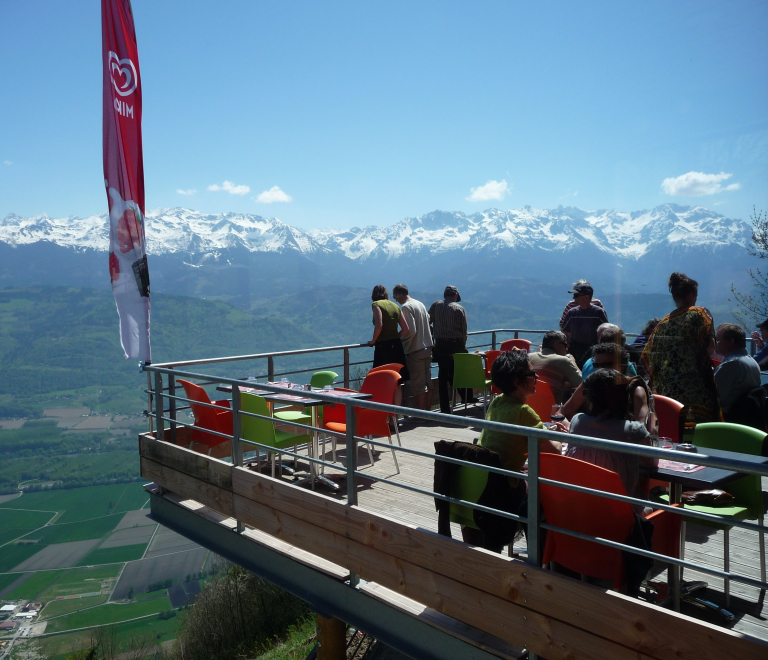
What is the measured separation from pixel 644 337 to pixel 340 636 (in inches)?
183

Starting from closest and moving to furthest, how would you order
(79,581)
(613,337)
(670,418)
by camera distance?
(670,418) < (613,337) < (79,581)

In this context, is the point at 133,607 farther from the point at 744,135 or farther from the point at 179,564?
the point at 744,135

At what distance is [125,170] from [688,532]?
20.0 ft

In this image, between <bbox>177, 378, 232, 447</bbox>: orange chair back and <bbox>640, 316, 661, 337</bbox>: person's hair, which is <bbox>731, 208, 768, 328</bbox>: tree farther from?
<bbox>177, 378, 232, 447</bbox>: orange chair back

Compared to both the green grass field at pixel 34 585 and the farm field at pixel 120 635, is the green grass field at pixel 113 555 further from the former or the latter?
the farm field at pixel 120 635

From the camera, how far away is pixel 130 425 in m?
142

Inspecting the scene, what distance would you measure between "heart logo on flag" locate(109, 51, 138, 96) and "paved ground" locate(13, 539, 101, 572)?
90.0 metres

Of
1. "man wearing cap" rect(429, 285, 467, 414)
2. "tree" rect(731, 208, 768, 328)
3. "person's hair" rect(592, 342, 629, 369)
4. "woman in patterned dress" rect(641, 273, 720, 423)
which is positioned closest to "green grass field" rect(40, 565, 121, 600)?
"tree" rect(731, 208, 768, 328)

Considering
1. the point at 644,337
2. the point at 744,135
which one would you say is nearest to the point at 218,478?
the point at 644,337

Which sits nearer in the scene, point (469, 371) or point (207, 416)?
point (207, 416)

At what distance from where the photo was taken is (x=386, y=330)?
8172 millimetres

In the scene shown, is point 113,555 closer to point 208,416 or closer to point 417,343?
point 417,343

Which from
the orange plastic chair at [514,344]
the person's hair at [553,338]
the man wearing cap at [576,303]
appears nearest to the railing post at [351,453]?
the person's hair at [553,338]

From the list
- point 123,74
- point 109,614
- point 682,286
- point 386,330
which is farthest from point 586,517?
point 109,614
